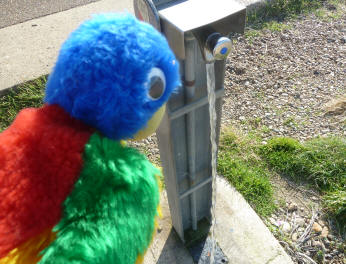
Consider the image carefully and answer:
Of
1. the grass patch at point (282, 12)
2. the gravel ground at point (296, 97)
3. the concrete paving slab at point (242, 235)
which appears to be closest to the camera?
the concrete paving slab at point (242, 235)

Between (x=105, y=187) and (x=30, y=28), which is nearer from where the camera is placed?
(x=105, y=187)

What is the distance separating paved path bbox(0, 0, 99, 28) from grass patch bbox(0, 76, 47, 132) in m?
1.30

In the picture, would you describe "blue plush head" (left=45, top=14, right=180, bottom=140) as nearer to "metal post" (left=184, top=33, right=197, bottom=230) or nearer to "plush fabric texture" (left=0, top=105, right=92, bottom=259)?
"plush fabric texture" (left=0, top=105, right=92, bottom=259)

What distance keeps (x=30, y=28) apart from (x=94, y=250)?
3391 mm

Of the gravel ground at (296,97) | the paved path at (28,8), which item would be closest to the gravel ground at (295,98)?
the gravel ground at (296,97)

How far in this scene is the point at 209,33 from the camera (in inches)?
34.2

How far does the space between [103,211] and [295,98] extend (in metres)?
2.41

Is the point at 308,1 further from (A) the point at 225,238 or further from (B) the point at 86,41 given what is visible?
(B) the point at 86,41

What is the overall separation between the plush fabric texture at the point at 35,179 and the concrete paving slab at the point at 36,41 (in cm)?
232

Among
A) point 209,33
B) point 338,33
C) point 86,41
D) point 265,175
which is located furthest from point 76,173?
point 338,33

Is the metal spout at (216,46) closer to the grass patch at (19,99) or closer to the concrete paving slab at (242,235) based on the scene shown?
the concrete paving slab at (242,235)

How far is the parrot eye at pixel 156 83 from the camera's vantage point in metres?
0.73

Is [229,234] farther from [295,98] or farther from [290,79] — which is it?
[290,79]

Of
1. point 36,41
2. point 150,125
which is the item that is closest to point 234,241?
point 150,125
